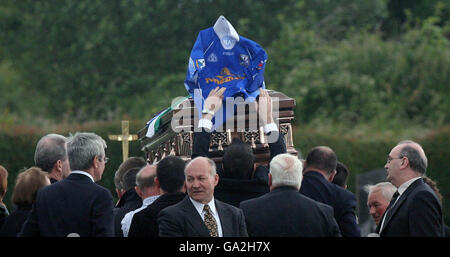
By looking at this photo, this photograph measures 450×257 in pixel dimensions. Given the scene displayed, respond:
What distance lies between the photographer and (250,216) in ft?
21.1

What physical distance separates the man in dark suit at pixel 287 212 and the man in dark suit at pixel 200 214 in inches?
6.9

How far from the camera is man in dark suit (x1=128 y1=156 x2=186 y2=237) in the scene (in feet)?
21.5

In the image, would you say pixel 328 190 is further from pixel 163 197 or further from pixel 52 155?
pixel 52 155

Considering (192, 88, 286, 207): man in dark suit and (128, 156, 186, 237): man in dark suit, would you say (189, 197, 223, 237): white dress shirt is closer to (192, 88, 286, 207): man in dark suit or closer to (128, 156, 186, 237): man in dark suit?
(128, 156, 186, 237): man in dark suit

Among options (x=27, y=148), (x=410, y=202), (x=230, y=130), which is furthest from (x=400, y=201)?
(x=27, y=148)

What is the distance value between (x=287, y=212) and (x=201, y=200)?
23.4 inches

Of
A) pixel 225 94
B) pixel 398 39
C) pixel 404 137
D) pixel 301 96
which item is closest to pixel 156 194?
pixel 225 94

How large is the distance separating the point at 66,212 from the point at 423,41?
17876 millimetres

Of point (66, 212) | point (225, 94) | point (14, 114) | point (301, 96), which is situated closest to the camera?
point (66, 212)

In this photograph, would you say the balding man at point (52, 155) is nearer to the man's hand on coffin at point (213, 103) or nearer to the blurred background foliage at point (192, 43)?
the man's hand on coffin at point (213, 103)

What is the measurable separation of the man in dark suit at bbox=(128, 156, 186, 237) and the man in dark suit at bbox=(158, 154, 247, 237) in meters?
0.36

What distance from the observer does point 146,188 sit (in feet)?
23.1

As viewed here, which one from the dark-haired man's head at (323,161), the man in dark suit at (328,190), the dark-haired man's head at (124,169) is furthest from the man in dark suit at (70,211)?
the dark-haired man's head at (323,161)
